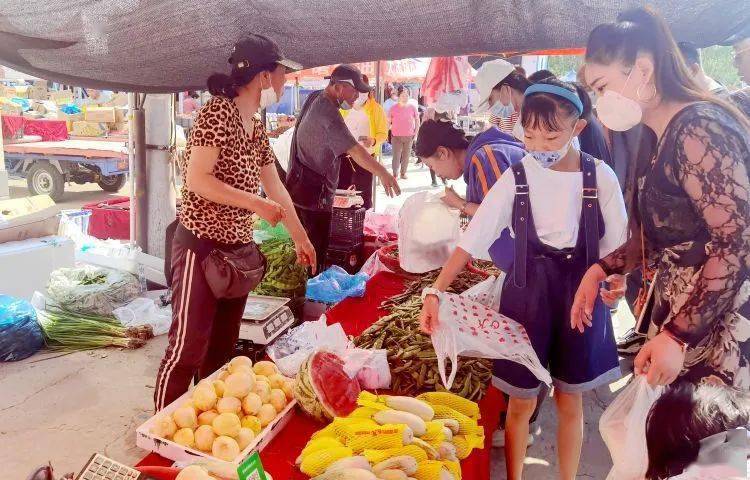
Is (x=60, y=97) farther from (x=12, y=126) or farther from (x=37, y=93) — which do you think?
Result: (x=12, y=126)

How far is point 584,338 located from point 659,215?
772 mm

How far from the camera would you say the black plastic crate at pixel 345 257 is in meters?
5.32

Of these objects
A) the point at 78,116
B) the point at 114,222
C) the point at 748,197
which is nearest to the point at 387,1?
the point at 748,197

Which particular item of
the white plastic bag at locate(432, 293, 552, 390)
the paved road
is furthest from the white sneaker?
the paved road

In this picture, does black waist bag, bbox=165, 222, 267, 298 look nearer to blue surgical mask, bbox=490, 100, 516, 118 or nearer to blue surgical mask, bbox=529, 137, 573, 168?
blue surgical mask, bbox=529, 137, 573, 168

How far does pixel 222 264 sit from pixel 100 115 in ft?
37.2

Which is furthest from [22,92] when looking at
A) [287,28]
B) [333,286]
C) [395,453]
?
[395,453]

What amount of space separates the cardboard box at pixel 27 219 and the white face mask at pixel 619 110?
5.02 metres

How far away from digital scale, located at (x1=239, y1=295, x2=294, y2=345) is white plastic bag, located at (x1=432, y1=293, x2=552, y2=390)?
1.57 meters

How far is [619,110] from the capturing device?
185 cm

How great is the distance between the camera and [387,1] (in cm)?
254

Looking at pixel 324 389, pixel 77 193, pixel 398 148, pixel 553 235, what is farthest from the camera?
pixel 398 148

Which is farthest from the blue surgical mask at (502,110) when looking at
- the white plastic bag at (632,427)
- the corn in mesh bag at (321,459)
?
the corn in mesh bag at (321,459)

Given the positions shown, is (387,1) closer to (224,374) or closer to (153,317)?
(224,374)
